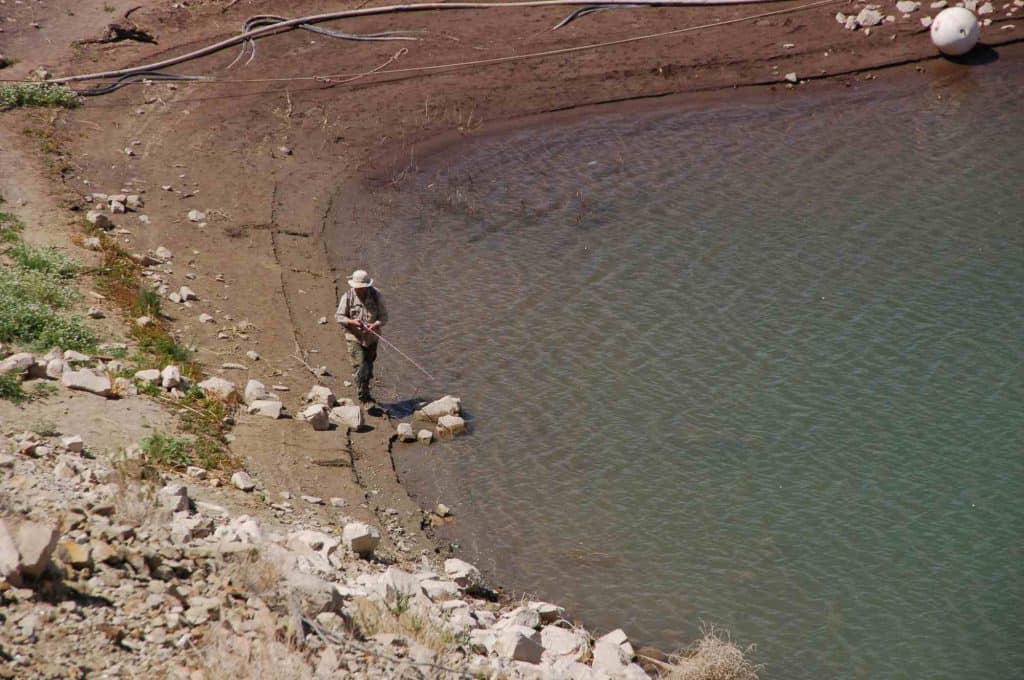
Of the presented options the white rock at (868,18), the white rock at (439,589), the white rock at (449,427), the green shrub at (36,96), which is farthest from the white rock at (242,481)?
the white rock at (868,18)

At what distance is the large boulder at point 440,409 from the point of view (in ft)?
43.7

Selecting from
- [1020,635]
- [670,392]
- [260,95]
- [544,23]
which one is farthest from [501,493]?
[544,23]

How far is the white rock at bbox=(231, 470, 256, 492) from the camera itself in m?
10.8

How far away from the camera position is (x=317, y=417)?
1252 centimetres

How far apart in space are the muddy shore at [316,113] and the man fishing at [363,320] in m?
0.56

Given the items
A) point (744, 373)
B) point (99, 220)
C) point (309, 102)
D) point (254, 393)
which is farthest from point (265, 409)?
point (309, 102)

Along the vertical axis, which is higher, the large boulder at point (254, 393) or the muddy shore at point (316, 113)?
the muddy shore at point (316, 113)

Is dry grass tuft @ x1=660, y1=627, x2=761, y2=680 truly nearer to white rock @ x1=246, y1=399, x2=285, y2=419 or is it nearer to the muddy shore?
the muddy shore

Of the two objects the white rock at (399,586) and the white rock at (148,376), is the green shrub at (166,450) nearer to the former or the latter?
the white rock at (148,376)

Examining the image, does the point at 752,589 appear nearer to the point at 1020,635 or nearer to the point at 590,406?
the point at 1020,635

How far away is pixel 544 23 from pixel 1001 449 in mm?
15542

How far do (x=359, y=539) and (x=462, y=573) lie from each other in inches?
41.8

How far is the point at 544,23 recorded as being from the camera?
2492 cm

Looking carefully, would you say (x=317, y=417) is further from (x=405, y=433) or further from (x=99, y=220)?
(x=99, y=220)
